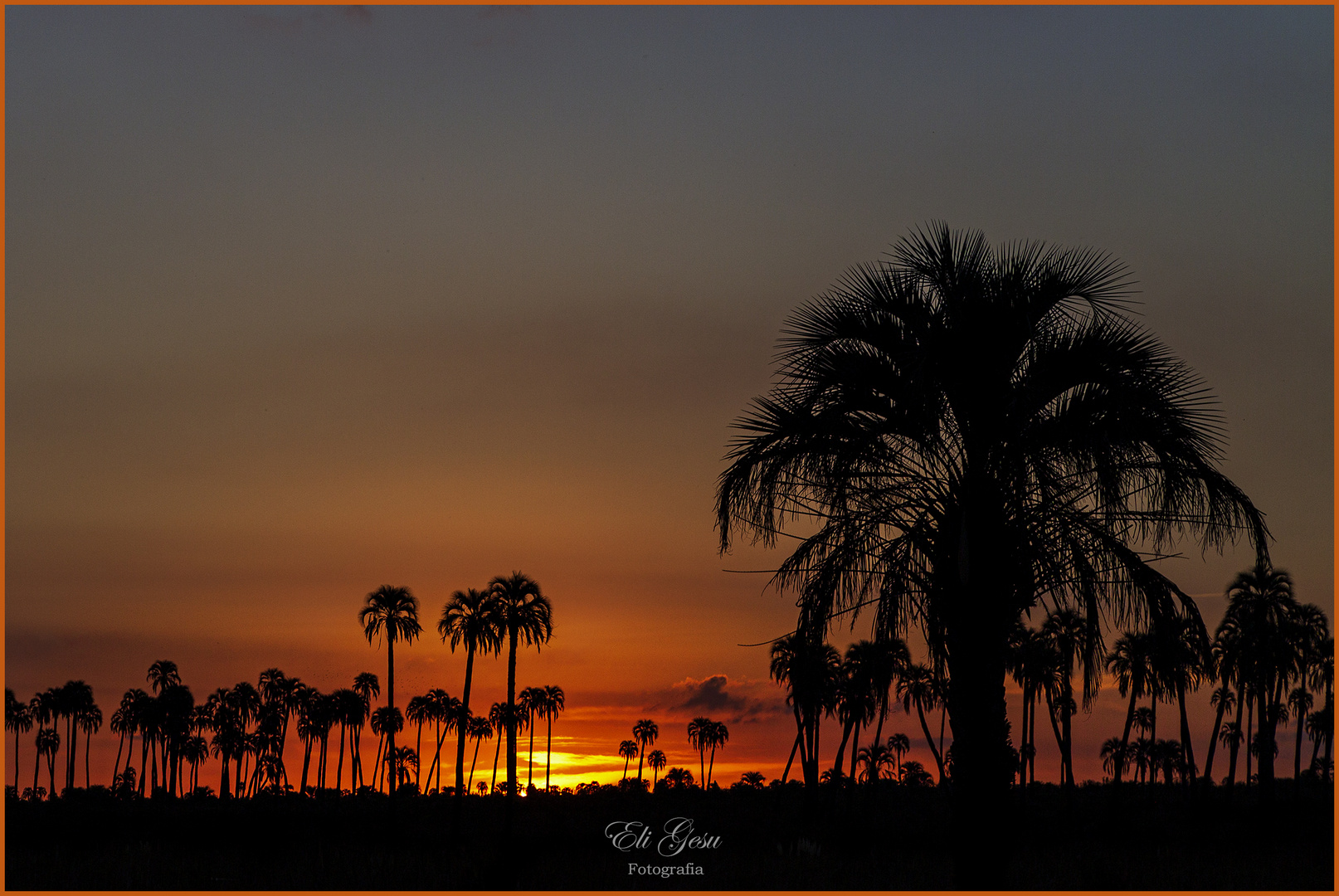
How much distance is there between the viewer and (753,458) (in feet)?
44.7

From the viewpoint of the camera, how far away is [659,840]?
741 inches

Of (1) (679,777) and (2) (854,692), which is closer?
(2) (854,692)

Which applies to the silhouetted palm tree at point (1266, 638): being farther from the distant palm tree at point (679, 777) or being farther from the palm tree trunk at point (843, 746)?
the distant palm tree at point (679, 777)

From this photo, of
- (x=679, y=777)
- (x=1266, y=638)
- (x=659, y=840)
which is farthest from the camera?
(x=679, y=777)

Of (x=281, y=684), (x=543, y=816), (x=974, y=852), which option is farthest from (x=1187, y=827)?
(x=281, y=684)

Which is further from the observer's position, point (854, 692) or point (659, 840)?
point (854, 692)

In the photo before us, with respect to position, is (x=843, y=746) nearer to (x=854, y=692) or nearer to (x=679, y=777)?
(x=854, y=692)

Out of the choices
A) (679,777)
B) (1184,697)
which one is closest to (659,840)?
(1184,697)

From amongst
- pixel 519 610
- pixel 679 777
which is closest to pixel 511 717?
pixel 519 610

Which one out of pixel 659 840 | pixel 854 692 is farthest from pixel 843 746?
pixel 659 840

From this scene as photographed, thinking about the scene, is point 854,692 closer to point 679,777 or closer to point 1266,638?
point 1266,638

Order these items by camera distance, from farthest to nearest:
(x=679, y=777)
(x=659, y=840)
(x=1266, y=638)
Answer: (x=679, y=777), (x=1266, y=638), (x=659, y=840)

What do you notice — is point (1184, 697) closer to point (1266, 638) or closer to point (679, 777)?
point (1266, 638)

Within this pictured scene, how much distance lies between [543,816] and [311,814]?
1709cm
